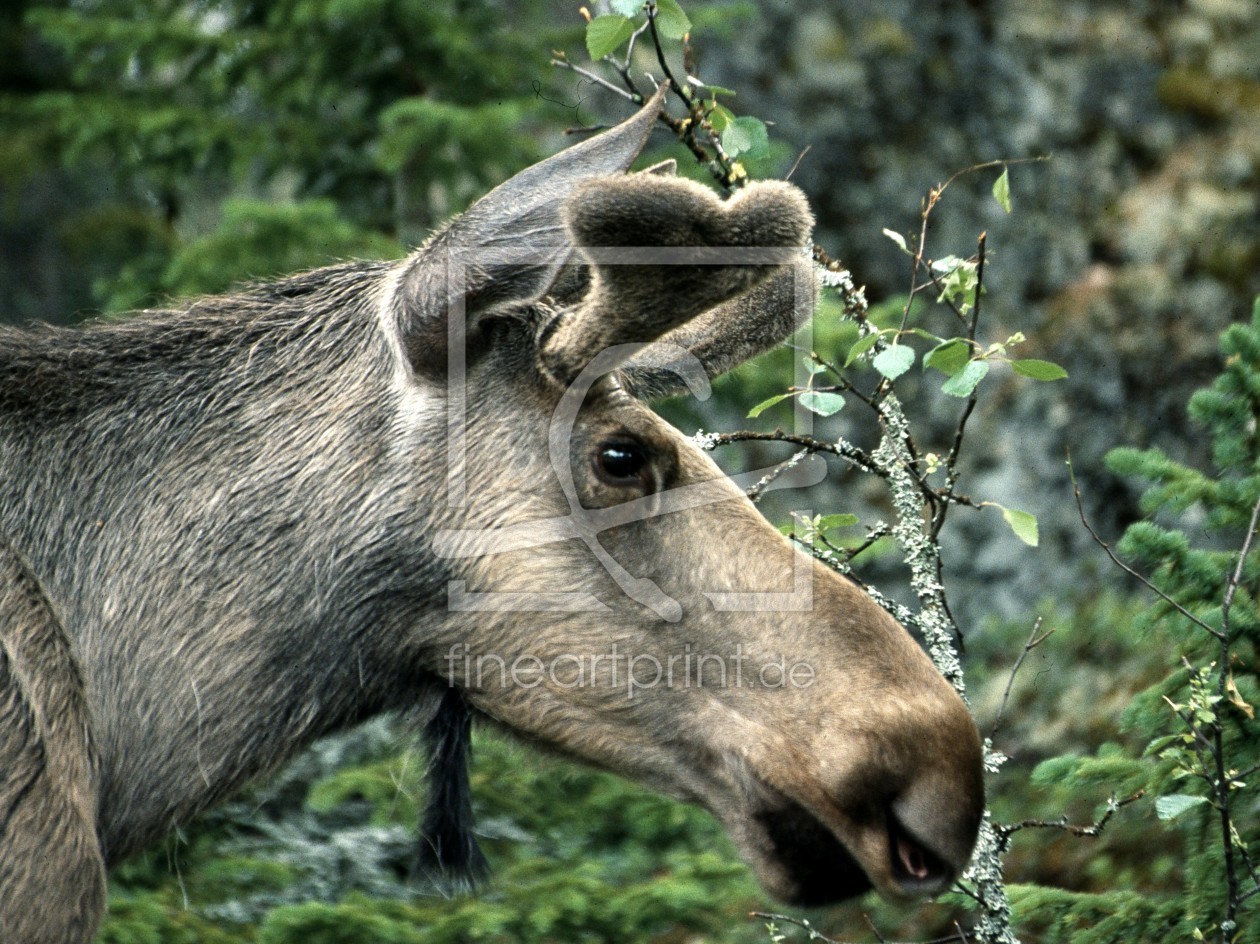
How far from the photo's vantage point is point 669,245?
2.87 meters

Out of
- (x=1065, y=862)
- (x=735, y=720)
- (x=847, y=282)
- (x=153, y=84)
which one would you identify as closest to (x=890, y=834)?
(x=735, y=720)

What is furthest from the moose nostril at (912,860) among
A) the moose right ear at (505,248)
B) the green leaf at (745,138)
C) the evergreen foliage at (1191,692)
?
the green leaf at (745,138)

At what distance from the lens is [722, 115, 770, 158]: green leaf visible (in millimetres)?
3676

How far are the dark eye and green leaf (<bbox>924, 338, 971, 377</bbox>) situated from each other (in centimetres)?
70

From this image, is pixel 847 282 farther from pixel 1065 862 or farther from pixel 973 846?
pixel 1065 862

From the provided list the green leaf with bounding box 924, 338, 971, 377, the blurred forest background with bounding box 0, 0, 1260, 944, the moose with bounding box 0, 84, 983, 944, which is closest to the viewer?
the moose with bounding box 0, 84, 983, 944

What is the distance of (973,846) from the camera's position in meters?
2.91

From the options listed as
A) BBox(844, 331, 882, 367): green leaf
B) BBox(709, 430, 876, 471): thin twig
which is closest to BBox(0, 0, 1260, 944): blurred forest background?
BBox(709, 430, 876, 471): thin twig

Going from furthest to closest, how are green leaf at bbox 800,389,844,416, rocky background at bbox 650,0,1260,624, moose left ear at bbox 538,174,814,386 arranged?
rocky background at bbox 650,0,1260,624
green leaf at bbox 800,389,844,416
moose left ear at bbox 538,174,814,386

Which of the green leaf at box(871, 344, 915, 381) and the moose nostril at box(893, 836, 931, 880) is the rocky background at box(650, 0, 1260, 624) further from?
the moose nostril at box(893, 836, 931, 880)

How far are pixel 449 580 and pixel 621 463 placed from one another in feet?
1.53

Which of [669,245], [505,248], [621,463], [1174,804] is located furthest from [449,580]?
[1174,804]

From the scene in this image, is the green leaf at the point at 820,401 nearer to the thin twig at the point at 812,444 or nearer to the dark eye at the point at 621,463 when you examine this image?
the thin twig at the point at 812,444

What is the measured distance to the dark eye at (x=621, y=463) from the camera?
3258 mm
